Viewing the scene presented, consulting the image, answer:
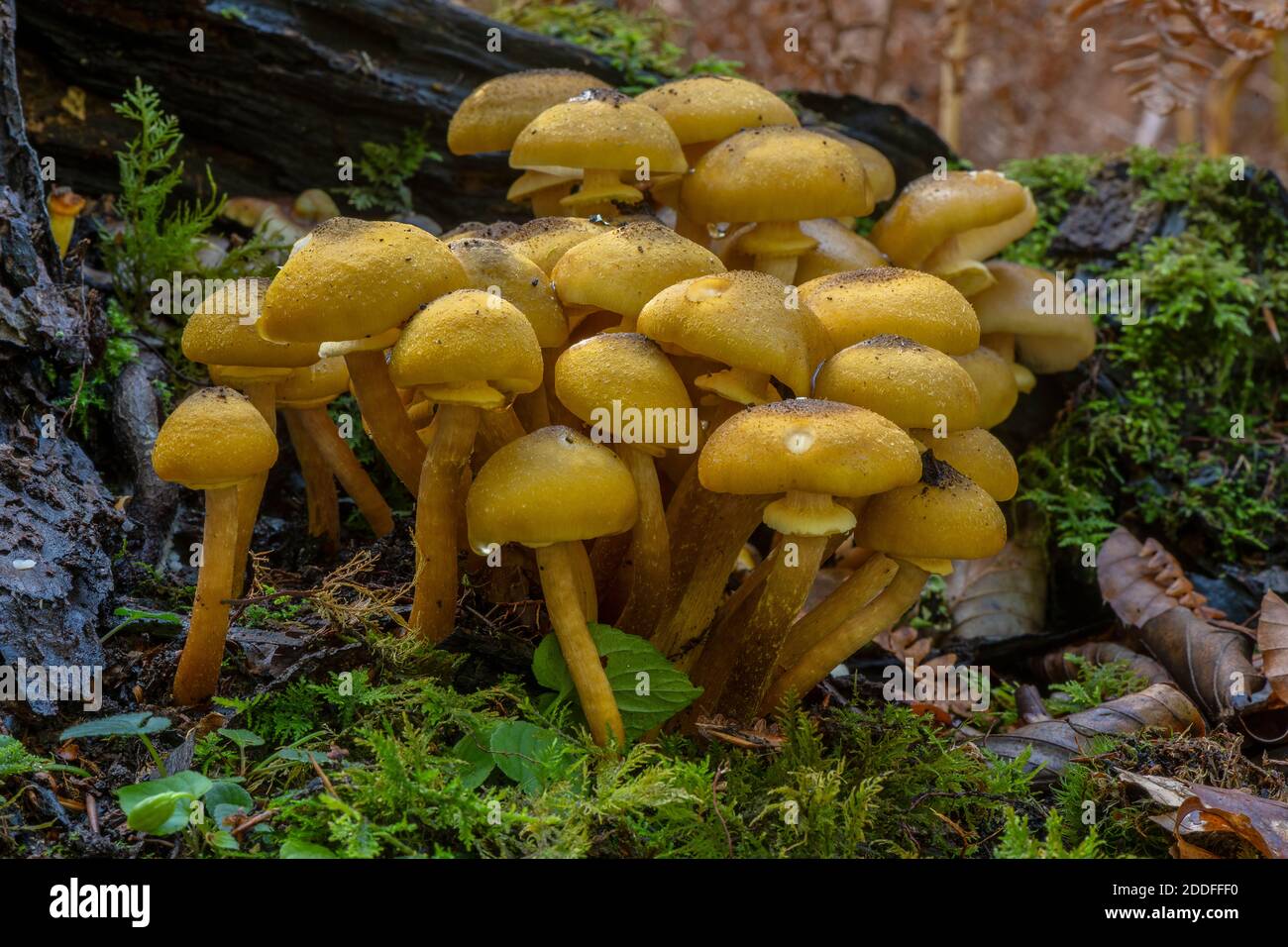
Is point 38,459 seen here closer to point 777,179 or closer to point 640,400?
point 640,400

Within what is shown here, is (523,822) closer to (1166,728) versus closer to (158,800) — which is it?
(158,800)

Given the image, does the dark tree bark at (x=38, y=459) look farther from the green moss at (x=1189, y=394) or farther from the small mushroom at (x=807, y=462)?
the green moss at (x=1189, y=394)

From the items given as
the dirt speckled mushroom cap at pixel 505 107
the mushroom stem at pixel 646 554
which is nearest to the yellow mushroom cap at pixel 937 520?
the mushroom stem at pixel 646 554

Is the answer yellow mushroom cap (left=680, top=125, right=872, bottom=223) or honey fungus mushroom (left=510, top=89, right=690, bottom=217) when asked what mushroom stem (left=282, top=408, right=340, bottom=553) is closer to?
honey fungus mushroom (left=510, top=89, right=690, bottom=217)

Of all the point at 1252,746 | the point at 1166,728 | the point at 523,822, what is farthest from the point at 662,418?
the point at 1252,746

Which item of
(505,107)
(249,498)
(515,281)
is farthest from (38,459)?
(505,107)
